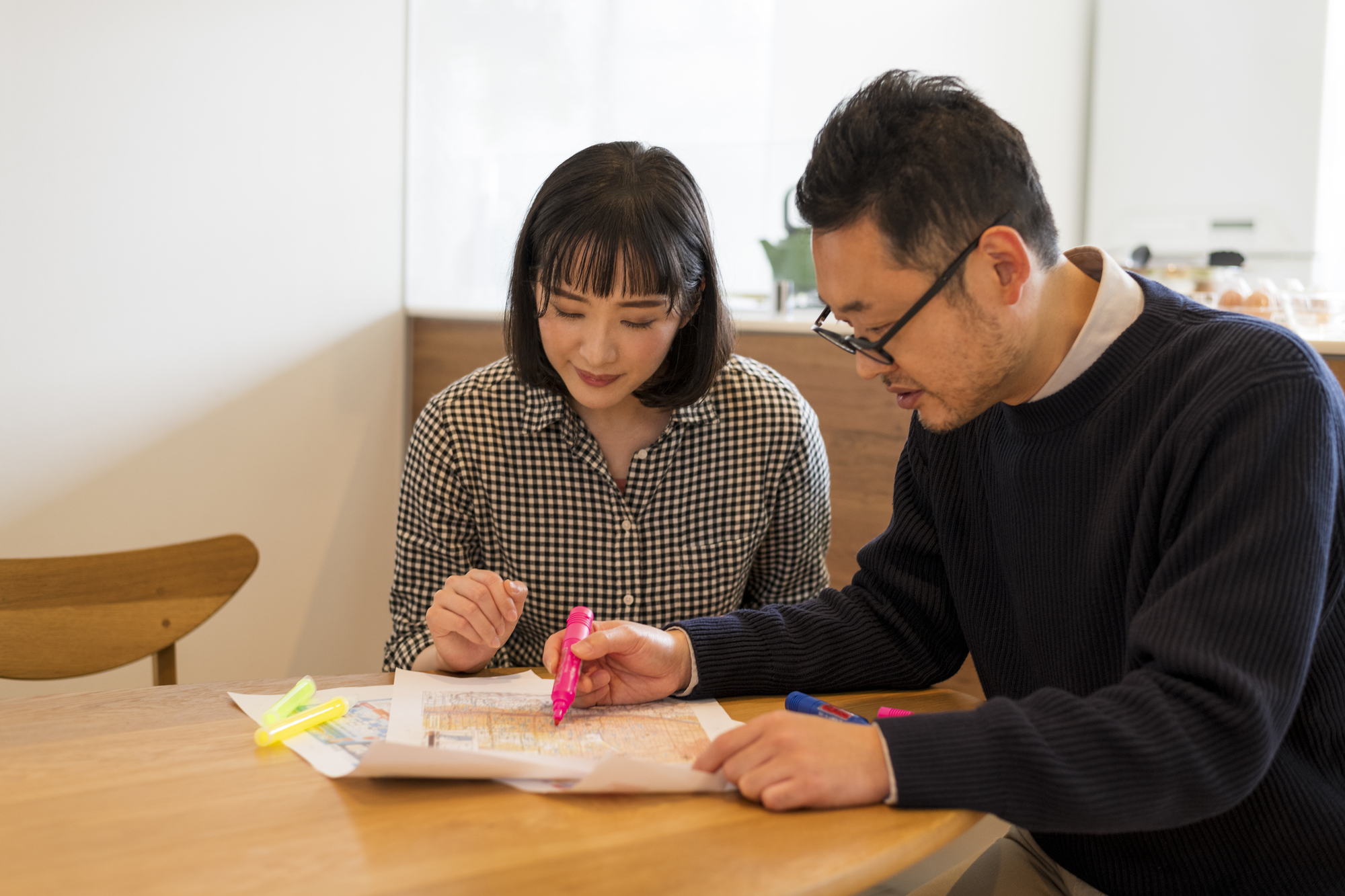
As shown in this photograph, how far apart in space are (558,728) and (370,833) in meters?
0.25

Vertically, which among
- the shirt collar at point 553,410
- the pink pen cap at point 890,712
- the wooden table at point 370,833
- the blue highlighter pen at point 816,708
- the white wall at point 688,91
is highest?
the white wall at point 688,91

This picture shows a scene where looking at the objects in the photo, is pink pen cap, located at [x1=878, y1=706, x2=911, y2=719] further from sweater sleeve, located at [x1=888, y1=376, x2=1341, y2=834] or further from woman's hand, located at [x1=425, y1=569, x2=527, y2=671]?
woman's hand, located at [x1=425, y1=569, x2=527, y2=671]

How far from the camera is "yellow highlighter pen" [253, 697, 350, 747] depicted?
91 centimetres

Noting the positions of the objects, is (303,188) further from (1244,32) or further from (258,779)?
(1244,32)

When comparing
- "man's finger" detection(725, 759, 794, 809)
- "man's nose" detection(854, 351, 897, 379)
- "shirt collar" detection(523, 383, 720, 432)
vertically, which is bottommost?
"man's finger" detection(725, 759, 794, 809)

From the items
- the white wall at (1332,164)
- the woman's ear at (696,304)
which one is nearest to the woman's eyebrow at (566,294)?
the woman's ear at (696,304)

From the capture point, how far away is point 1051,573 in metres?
1.03

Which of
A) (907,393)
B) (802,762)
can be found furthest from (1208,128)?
(802,762)

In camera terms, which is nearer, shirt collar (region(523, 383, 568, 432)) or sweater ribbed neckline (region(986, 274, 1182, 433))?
sweater ribbed neckline (region(986, 274, 1182, 433))

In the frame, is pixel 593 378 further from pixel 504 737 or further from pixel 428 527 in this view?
pixel 504 737

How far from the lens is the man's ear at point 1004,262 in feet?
3.11

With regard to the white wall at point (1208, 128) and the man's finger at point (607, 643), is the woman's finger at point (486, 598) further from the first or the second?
the white wall at point (1208, 128)

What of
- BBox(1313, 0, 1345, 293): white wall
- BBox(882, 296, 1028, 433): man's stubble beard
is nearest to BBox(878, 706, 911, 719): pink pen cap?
BBox(882, 296, 1028, 433): man's stubble beard

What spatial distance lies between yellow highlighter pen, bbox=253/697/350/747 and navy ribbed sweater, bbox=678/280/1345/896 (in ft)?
1.10
